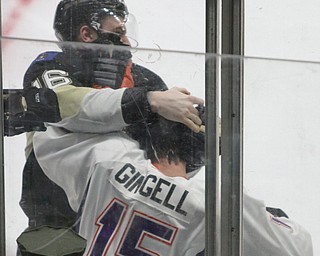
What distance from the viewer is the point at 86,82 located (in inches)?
120

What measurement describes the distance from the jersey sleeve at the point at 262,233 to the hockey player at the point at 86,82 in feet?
1.99

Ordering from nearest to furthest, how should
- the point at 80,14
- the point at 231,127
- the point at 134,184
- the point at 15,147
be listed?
the point at 15,147 → the point at 80,14 → the point at 134,184 → the point at 231,127

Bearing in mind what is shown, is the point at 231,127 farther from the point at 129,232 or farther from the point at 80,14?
the point at 80,14

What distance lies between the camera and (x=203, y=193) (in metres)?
3.27

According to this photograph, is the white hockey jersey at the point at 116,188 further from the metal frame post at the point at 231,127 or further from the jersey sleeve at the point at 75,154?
the metal frame post at the point at 231,127

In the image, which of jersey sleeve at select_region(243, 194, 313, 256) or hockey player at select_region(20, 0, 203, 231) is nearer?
hockey player at select_region(20, 0, 203, 231)

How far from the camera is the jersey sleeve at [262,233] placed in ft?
11.1

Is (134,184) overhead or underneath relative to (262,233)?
overhead

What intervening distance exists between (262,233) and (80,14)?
1223 mm

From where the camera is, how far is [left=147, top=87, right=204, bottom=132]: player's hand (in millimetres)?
3164

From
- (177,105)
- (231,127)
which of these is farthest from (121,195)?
(231,127)

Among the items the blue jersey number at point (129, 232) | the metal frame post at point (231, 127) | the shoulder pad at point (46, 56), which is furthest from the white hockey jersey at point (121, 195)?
the shoulder pad at point (46, 56)

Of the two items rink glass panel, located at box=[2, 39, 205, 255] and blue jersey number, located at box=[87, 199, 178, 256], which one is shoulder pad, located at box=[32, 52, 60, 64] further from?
blue jersey number, located at box=[87, 199, 178, 256]

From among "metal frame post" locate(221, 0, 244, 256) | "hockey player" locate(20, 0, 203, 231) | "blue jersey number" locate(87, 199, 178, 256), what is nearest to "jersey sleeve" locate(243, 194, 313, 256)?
"metal frame post" locate(221, 0, 244, 256)
